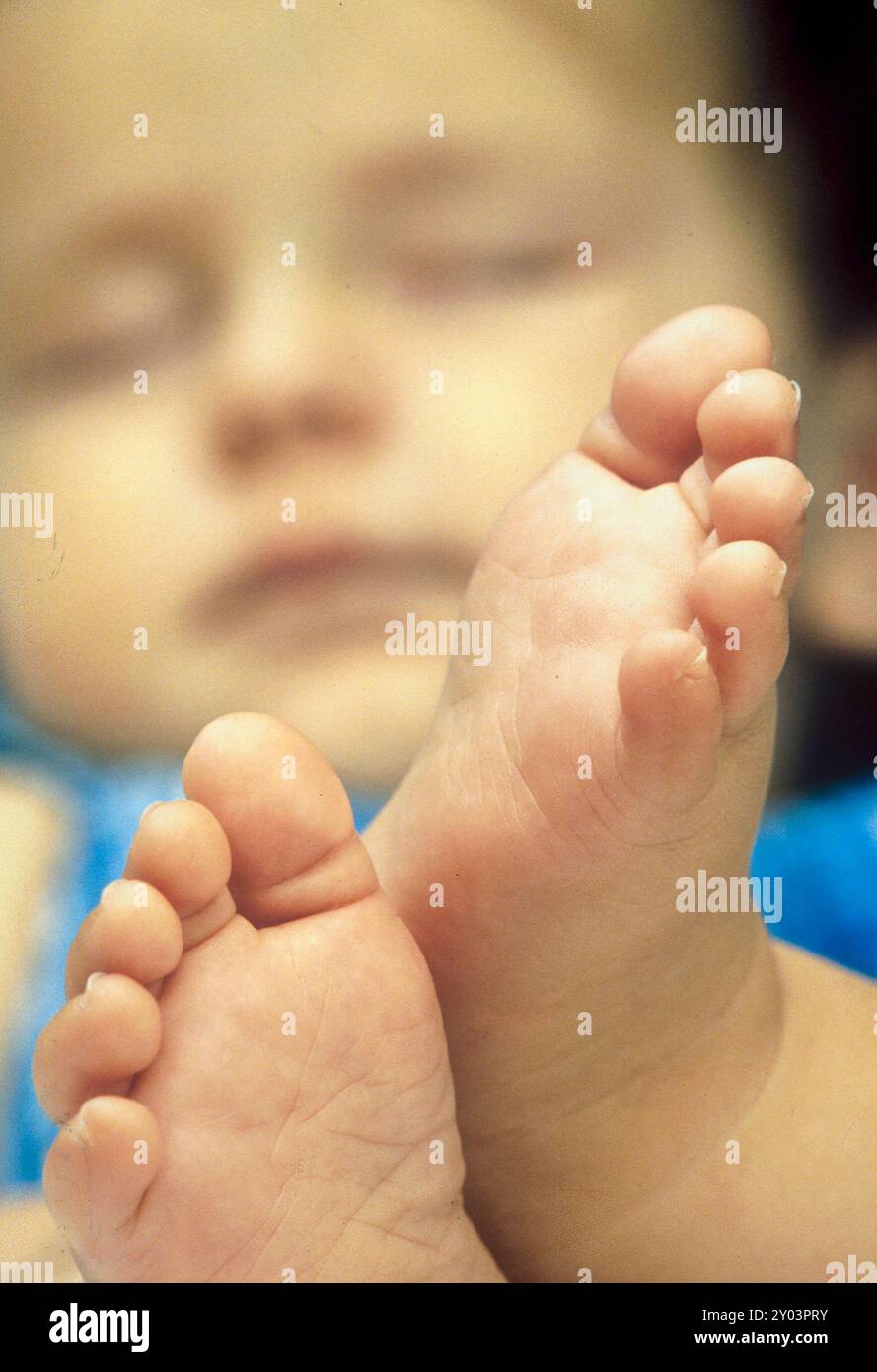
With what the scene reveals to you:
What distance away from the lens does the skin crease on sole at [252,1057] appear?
1.15 ft

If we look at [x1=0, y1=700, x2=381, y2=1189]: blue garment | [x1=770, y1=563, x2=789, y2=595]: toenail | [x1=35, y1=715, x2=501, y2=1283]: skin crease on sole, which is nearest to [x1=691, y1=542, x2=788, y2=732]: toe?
[x1=770, y1=563, x2=789, y2=595]: toenail

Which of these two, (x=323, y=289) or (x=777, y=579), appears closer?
(x=777, y=579)

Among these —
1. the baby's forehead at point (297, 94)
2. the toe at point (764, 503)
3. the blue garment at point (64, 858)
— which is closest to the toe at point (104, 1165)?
the blue garment at point (64, 858)

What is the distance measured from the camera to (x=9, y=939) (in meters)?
0.57

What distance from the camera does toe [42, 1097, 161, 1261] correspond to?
34cm

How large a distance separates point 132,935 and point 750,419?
8.1 inches

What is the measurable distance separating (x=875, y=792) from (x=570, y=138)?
0.28m

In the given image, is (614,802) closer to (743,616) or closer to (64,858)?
(743,616)

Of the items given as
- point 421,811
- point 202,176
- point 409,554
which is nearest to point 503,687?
point 421,811

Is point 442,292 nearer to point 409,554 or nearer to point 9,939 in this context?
point 409,554

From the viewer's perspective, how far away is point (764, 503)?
0.37m

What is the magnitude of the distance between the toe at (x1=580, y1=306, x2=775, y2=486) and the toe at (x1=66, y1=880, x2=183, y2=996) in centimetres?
18

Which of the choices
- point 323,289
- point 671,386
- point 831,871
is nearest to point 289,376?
point 323,289

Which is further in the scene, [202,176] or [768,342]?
[202,176]
